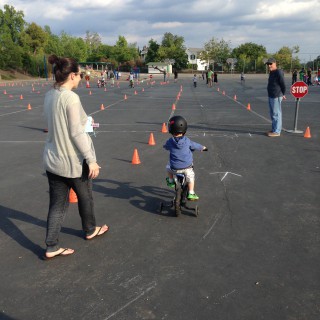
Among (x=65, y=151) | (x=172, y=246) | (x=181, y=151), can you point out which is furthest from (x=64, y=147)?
(x=181, y=151)

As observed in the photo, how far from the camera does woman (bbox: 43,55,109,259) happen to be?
3193 millimetres

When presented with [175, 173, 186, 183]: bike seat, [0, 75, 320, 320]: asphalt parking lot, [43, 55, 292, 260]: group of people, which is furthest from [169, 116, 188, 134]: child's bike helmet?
[43, 55, 292, 260]: group of people

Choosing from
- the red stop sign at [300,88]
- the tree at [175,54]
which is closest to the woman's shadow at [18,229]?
the red stop sign at [300,88]

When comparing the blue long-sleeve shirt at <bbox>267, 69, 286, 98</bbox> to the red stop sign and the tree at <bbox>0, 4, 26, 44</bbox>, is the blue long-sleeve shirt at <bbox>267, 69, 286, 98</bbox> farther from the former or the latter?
the tree at <bbox>0, 4, 26, 44</bbox>

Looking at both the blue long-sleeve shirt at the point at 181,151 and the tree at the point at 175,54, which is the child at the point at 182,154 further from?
the tree at the point at 175,54

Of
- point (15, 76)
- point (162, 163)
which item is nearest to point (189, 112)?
point (162, 163)

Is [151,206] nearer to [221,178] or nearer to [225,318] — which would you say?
[221,178]

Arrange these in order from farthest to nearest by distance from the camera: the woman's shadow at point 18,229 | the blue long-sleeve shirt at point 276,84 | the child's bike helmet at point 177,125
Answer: the blue long-sleeve shirt at point 276,84 → the child's bike helmet at point 177,125 → the woman's shadow at point 18,229

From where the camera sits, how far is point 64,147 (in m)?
3.29

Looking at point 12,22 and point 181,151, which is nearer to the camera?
point 181,151

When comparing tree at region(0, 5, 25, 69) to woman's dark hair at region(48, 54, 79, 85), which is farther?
tree at region(0, 5, 25, 69)

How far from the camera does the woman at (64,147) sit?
3.19 m

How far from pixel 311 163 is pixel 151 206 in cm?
377

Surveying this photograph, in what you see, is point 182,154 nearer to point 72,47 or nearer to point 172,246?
point 172,246
